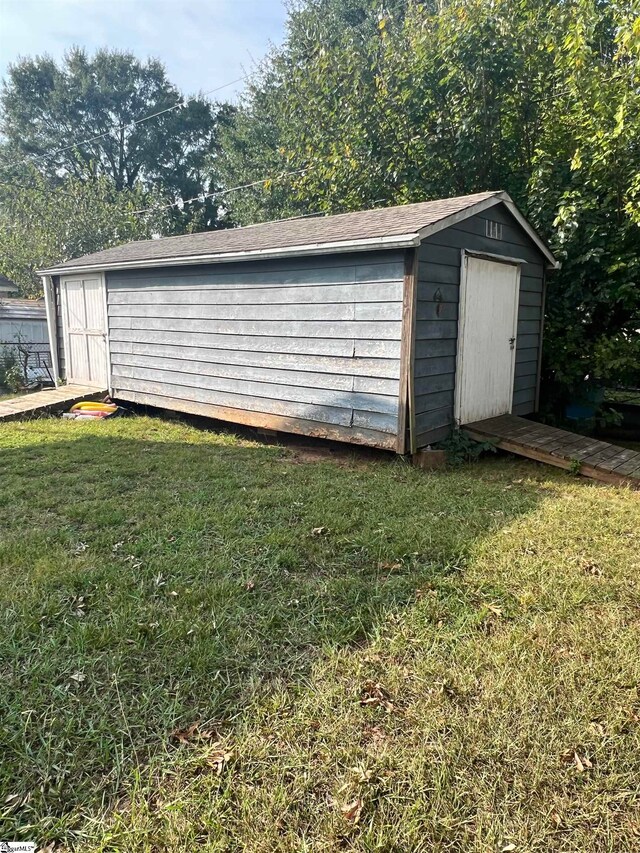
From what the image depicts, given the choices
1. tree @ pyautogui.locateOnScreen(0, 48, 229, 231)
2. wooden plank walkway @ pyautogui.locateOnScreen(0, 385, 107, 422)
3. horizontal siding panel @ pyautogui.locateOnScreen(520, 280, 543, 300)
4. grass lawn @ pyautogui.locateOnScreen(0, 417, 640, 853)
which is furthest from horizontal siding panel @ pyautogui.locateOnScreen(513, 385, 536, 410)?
tree @ pyautogui.locateOnScreen(0, 48, 229, 231)

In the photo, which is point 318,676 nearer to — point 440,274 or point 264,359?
point 440,274

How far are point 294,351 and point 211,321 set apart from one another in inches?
64.3

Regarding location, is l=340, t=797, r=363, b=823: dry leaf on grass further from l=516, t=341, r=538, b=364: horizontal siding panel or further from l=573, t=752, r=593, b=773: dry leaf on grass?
l=516, t=341, r=538, b=364: horizontal siding panel

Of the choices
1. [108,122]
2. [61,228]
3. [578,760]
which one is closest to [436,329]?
[578,760]

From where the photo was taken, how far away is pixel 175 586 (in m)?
2.94

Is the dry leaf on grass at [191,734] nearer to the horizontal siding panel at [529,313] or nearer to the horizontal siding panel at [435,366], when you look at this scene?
the horizontal siding panel at [435,366]

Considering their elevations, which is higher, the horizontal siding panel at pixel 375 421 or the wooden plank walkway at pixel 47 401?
the horizontal siding panel at pixel 375 421

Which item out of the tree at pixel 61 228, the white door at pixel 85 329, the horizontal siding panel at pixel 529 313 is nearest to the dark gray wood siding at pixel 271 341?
the white door at pixel 85 329

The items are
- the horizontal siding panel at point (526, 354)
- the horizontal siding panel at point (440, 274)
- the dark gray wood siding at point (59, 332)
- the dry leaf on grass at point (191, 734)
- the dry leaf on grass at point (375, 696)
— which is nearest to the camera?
the dry leaf on grass at point (191, 734)

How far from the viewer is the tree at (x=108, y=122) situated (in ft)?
90.7

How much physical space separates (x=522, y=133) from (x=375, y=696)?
32.4ft

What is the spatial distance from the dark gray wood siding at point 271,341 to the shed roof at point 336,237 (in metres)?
0.20

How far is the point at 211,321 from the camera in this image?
7383 millimetres

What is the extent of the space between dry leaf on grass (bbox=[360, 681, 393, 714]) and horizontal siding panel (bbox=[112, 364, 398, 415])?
3.45 metres
